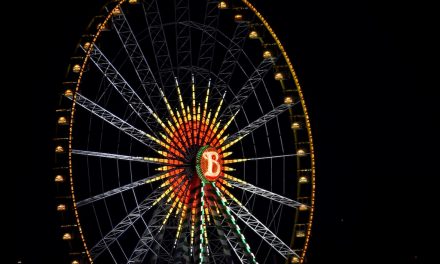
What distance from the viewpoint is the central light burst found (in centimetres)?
4306

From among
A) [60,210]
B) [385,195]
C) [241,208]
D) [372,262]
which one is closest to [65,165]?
[60,210]

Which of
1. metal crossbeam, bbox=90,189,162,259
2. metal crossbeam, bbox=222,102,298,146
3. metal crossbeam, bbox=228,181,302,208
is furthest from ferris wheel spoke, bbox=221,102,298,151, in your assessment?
metal crossbeam, bbox=90,189,162,259

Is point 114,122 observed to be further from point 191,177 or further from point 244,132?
point 244,132

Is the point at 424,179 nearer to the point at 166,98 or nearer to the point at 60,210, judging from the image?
the point at 166,98

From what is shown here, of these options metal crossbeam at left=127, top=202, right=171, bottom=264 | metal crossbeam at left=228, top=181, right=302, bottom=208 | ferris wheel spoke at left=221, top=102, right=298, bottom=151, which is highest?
ferris wheel spoke at left=221, top=102, right=298, bottom=151

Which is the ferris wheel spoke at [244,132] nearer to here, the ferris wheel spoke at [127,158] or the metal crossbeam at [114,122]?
the ferris wheel spoke at [127,158]

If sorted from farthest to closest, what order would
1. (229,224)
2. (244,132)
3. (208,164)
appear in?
1. (244,132)
2. (208,164)
3. (229,224)

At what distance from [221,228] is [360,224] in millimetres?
15405

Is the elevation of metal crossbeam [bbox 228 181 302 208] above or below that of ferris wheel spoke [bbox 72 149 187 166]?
below

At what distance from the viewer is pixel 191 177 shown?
4359 centimetres

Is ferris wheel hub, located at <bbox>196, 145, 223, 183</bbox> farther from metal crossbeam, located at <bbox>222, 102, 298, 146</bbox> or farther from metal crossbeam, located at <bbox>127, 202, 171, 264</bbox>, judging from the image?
metal crossbeam, located at <bbox>127, 202, 171, 264</bbox>

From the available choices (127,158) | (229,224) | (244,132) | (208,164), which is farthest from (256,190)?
(127,158)

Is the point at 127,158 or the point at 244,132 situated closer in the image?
the point at 127,158

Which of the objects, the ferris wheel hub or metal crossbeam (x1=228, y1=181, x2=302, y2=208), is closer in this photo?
the ferris wheel hub
